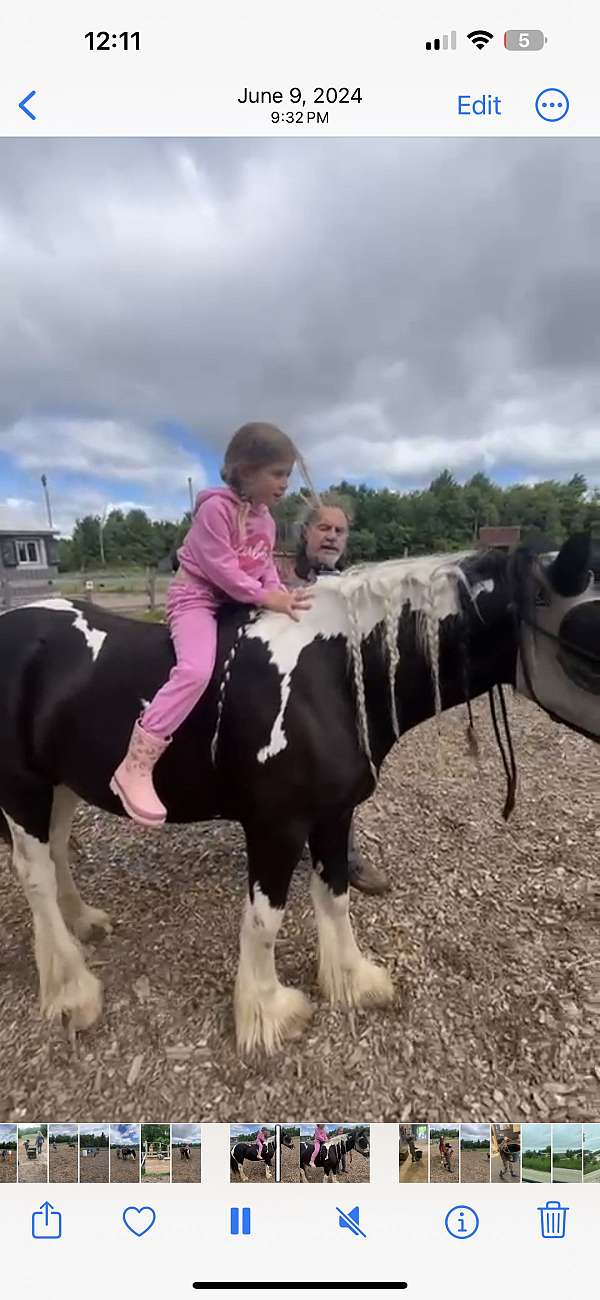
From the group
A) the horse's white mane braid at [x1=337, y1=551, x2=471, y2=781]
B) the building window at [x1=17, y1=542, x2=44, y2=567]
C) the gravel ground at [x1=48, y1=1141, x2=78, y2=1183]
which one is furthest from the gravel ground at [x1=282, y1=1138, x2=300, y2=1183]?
the building window at [x1=17, y1=542, x2=44, y2=567]

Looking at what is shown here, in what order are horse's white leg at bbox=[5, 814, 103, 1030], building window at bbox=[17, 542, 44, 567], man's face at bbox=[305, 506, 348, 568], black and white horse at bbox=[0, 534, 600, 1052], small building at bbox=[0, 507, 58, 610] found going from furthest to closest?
building window at bbox=[17, 542, 44, 567] → small building at bbox=[0, 507, 58, 610] → man's face at bbox=[305, 506, 348, 568] → horse's white leg at bbox=[5, 814, 103, 1030] → black and white horse at bbox=[0, 534, 600, 1052]

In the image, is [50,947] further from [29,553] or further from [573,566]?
[29,553]

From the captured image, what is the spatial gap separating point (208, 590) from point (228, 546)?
16 centimetres

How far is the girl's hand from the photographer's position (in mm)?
1404

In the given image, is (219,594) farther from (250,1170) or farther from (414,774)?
(414,774)

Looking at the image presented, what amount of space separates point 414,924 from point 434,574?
56.3 inches

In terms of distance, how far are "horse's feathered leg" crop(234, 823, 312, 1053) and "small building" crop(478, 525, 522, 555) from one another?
0.93 metres

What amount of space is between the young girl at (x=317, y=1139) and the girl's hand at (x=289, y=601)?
1.12 meters

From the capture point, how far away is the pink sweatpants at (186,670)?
1.35 meters

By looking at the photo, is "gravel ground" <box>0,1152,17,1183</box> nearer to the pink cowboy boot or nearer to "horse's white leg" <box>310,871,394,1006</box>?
the pink cowboy boot
